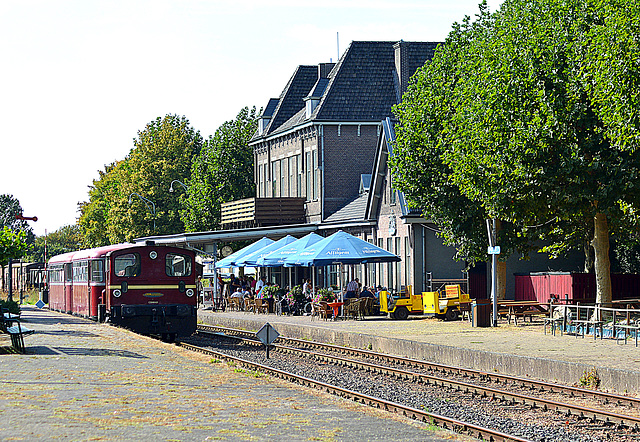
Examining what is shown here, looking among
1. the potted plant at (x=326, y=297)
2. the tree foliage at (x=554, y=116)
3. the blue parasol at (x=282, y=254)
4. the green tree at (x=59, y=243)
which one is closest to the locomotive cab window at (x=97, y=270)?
the blue parasol at (x=282, y=254)

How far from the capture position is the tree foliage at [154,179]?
78.0 m

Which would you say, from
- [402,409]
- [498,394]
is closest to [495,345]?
[498,394]

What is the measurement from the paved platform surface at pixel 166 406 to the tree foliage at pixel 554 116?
10.3 meters

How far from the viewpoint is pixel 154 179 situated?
79.4 meters

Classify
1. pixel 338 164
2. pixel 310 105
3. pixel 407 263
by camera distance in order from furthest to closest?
1. pixel 310 105
2. pixel 338 164
3. pixel 407 263

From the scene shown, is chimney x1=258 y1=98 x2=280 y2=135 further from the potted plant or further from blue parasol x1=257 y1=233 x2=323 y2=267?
the potted plant

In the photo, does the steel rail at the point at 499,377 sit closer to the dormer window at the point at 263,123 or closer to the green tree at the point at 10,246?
the green tree at the point at 10,246

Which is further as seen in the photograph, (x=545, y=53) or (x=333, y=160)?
(x=333, y=160)

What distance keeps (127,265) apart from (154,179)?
53.4 metres

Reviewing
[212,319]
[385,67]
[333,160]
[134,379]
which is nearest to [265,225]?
[333,160]

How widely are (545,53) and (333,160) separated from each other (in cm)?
2779

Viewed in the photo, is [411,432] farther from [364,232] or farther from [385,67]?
[385,67]

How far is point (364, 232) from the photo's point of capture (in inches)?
1742

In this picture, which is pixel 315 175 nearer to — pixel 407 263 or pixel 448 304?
pixel 407 263
